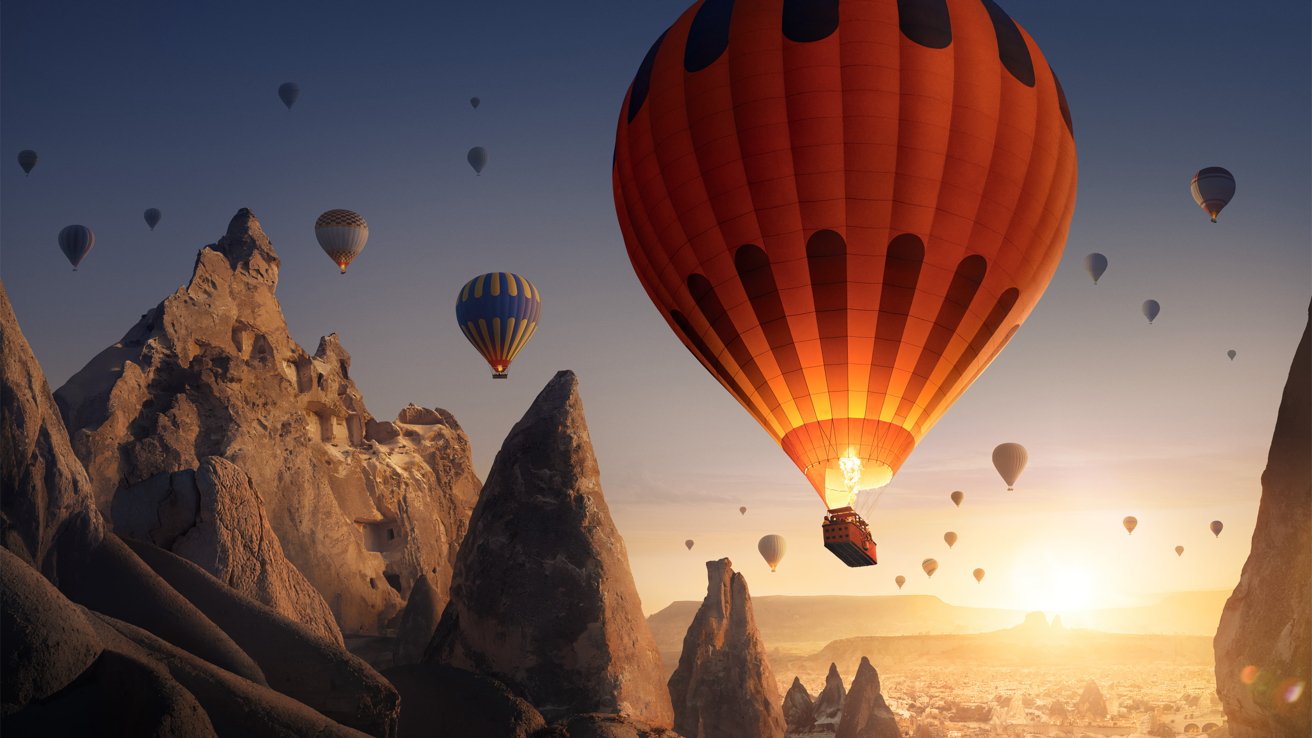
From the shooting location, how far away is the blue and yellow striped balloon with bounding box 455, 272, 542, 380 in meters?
39.4

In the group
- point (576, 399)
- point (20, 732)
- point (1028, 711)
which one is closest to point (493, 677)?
point (576, 399)

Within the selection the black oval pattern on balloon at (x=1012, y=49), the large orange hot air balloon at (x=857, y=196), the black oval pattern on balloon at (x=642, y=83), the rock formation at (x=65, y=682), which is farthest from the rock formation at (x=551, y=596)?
the black oval pattern on balloon at (x=1012, y=49)

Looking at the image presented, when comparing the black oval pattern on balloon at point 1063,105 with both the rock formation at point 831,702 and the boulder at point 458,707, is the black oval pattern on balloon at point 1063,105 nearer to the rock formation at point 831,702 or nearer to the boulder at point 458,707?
the boulder at point 458,707

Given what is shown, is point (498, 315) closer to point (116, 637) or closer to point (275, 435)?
point (275, 435)

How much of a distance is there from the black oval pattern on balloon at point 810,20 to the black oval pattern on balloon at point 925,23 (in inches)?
49.2

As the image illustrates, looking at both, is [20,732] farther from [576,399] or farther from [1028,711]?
[1028,711]

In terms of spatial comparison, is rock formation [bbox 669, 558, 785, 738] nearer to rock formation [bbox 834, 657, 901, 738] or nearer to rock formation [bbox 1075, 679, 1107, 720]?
rock formation [bbox 834, 657, 901, 738]

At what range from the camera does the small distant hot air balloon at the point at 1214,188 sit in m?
41.5

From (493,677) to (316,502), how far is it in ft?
80.4

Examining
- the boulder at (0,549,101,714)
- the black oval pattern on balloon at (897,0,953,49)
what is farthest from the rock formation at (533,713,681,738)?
the black oval pattern on balloon at (897,0,953,49)

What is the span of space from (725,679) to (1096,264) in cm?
2281

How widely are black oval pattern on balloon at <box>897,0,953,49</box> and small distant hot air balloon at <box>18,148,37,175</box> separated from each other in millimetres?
39317

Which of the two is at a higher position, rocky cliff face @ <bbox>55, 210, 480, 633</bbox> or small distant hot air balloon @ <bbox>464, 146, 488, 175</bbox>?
small distant hot air balloon @ <bbox>464, 146, 488, 175</bbox>

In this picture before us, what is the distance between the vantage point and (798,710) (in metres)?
44.3
